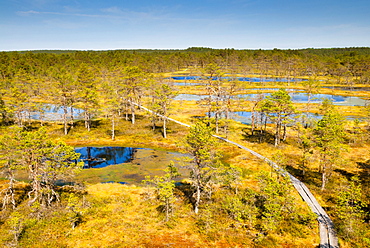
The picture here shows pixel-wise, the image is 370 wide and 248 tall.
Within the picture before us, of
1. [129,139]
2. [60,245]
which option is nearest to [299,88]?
[129,139]

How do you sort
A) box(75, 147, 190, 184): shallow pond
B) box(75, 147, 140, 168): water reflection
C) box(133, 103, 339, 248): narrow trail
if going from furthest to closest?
box(75, 147, 140, 168): water reflection
box(75, 147, 190, 184): shallow pond
box(133, 103, 339, 248): narrow trail

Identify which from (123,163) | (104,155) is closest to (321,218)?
(123,163)

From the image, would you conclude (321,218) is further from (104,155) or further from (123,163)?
(104,155)

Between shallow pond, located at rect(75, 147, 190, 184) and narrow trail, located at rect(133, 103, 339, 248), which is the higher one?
narrow trail, located at rect(133, 103, 339, 248)

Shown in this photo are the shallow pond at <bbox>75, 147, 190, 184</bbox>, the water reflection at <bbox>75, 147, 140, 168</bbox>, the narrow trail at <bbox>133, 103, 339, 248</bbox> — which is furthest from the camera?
the water reflection at <bbox>75, 147, 140, 168</bbox>

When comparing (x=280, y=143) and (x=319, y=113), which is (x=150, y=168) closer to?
(x=280, y=143)

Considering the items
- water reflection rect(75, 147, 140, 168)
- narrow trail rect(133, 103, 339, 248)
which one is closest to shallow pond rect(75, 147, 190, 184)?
water reflection rect(75, 147, 140, 168)

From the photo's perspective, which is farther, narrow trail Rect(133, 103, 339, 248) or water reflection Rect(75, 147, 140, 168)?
water reflection Rect(75, 147, 140, 168)

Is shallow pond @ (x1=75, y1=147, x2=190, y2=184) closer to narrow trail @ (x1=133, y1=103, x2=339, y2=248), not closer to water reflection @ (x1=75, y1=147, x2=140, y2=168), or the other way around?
water reflection @ (x1=75, y1=147, x2=140, y2=168)
